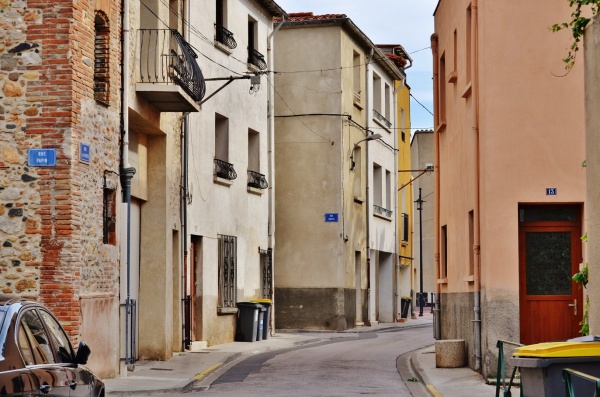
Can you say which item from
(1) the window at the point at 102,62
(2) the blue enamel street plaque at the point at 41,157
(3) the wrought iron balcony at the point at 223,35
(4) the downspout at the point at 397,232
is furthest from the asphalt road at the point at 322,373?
(4) the downspout at the point at 397,232

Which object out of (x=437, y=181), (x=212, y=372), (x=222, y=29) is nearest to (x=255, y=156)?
(x=222, y=29)

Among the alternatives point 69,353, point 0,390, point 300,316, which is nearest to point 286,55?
point 300,316

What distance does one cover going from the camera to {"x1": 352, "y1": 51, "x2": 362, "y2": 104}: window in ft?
120

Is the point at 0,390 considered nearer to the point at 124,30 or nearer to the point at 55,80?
the point at 55,80

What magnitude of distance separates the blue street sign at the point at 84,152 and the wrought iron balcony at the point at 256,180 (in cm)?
1201

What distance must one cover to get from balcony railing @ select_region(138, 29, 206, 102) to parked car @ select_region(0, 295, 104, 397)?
35.5 feet

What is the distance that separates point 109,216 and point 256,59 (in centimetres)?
1245

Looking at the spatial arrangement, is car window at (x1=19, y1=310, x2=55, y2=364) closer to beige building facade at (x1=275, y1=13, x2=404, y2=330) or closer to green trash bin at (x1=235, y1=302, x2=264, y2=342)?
green trash bin at (x1=235, y1=302, x2=264, y2=342)

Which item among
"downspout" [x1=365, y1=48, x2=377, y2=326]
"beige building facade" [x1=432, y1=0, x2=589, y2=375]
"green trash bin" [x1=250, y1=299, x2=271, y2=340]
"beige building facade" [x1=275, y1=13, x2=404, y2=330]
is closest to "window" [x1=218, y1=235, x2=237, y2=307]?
"green trash bin" [x1=250, y1=299, x2=271, y2=340]

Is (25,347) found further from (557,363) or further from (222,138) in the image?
(222,138)

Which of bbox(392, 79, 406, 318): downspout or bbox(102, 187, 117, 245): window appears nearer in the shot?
bbox(102, 187, 117, 245): window

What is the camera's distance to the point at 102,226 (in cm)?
1742

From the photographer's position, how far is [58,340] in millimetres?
8984

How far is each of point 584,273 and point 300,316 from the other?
1829cm
